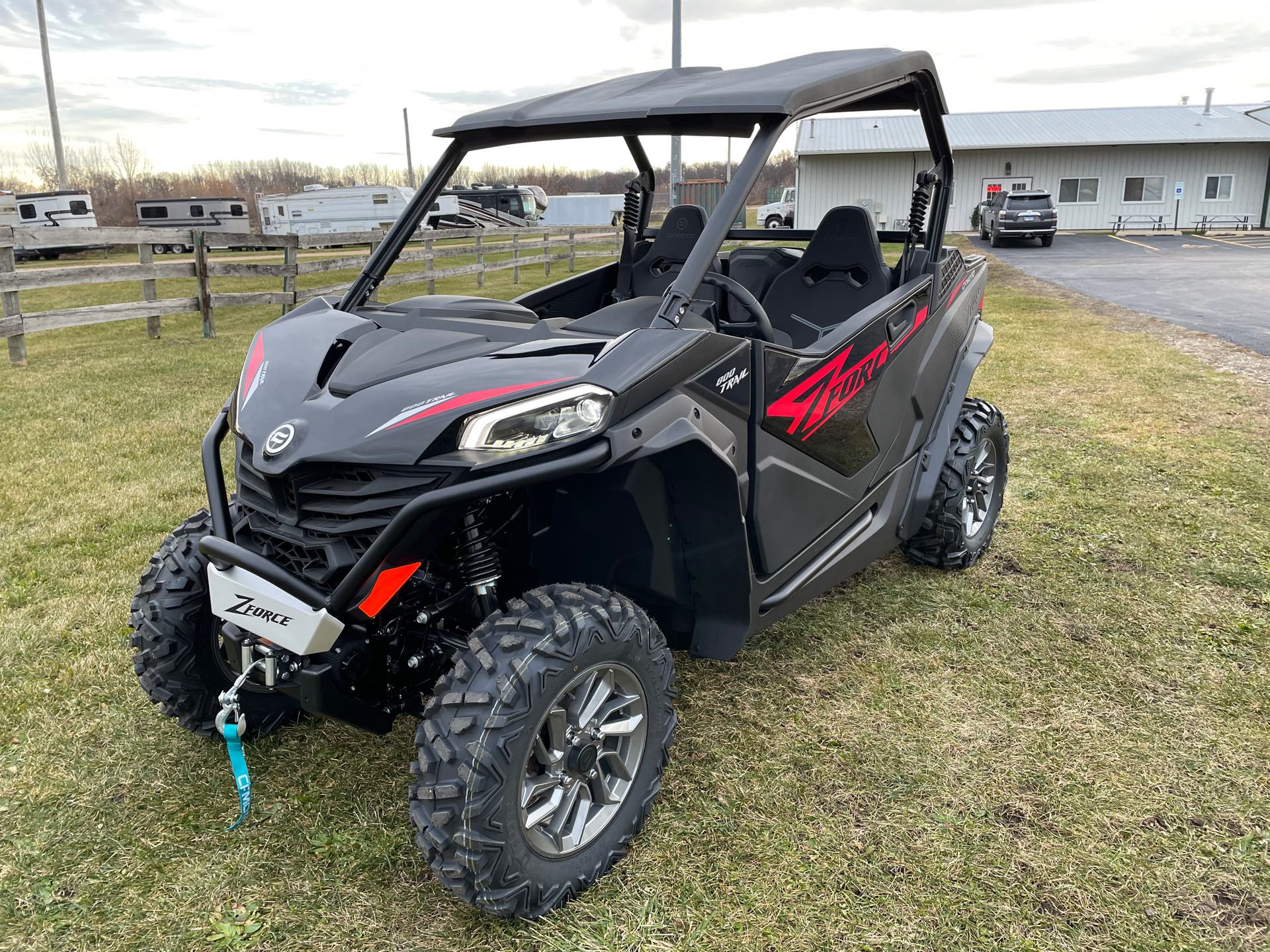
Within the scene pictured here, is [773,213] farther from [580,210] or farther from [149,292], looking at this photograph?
[580,210]

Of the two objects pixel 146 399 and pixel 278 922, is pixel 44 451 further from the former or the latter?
pixel 278 922

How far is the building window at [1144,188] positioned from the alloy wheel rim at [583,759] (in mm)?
40349

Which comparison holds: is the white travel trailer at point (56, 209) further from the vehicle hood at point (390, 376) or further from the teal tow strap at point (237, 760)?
the teal tow strap at point (237, 760)

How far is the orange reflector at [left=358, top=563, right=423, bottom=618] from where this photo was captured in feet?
6.79

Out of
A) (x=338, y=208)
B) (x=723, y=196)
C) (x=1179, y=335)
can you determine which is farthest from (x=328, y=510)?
(x=338, y=208)

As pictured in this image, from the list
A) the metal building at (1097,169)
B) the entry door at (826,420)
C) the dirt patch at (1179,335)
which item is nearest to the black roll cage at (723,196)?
the entry door at (826,420)

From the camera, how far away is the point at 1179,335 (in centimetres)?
1112

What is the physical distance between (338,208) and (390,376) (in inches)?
1475

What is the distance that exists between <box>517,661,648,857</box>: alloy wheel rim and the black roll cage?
92 cm

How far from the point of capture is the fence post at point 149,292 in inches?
451

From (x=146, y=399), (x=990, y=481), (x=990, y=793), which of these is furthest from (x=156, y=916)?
(x=146, y=399)

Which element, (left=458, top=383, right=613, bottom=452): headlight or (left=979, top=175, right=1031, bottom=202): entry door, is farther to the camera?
(left=979, top=175, right=1031, bottom=202): entry door

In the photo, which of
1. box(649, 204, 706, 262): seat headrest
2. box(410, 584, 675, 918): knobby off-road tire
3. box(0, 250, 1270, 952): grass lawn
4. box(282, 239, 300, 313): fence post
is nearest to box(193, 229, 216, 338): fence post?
box(282, 239, 300, 313): fence post

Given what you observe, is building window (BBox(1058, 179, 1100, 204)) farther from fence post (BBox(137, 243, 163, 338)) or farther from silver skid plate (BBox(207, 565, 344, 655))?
silver skid plate (BBox(207, 565, 344, 655))
